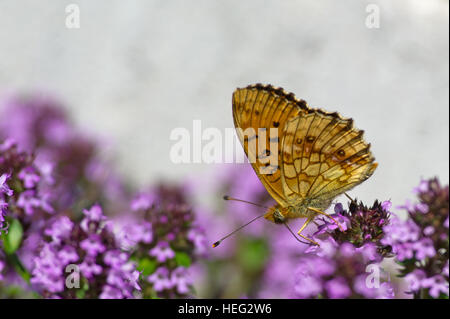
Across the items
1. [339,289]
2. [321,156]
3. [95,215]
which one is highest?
[321,156]

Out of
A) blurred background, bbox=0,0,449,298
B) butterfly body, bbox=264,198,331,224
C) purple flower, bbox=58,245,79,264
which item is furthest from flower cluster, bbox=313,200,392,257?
blurred background, bbox=0,0,449,298

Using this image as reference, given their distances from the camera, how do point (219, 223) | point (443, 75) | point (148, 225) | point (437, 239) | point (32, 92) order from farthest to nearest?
point (443, 75) < point (32, 92) < point (219, 223) < point (148, 225) < point (437, 239)

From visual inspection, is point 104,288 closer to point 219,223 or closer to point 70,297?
point 70,297

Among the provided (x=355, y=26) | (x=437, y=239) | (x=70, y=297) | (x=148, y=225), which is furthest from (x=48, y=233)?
(x=355, y=26)

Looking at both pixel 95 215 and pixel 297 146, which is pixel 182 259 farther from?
pixel 297 146

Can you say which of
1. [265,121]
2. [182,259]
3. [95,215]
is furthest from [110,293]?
[265,121]

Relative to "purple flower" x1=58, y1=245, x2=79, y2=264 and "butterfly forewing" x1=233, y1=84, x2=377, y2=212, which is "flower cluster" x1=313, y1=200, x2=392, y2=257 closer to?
"butterfly forewing" x1=233, y1=84, x2=377, y2=212
